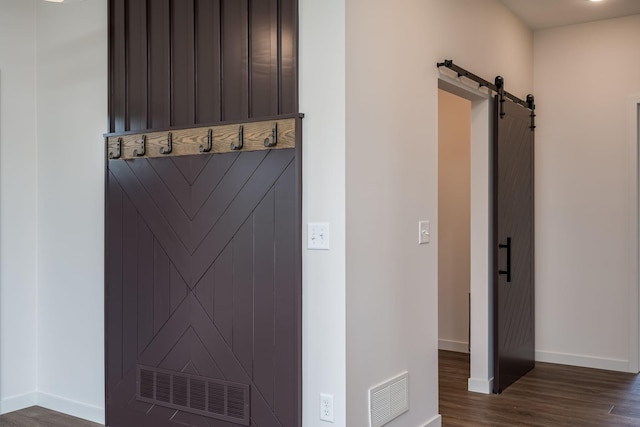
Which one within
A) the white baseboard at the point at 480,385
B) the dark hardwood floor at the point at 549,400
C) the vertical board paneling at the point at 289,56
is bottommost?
the dark hardwood floor at the point at 549,400

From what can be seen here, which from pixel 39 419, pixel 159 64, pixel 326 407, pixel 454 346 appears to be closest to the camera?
pixel 326 407

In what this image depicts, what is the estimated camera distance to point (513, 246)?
458cm

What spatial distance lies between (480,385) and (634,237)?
178 centimetres

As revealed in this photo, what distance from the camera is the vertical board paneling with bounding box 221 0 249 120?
2.99 meters

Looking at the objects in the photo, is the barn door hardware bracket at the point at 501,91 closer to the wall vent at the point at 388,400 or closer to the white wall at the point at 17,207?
the wall vent at the point at 388,400

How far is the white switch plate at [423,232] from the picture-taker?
335 cm

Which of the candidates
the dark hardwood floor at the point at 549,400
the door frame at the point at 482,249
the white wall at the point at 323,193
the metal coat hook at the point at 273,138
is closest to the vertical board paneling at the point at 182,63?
the metal coat hook at the point at 273,138

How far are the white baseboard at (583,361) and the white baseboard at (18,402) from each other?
3936 millimetres

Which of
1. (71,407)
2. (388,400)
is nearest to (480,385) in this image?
(388,400)

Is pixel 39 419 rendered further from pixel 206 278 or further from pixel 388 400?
pixel 388 400

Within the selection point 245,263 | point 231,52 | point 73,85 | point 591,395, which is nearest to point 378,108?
point 231,52

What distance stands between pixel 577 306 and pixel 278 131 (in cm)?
338

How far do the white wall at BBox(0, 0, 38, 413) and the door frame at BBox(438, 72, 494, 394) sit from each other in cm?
A: 300

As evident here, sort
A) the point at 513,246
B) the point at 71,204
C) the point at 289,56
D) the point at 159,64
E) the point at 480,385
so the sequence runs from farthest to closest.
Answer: the point at 513,246 → the point at 480,385 → the point at 71,204 → the point at 159,64 → the point at 289,56
